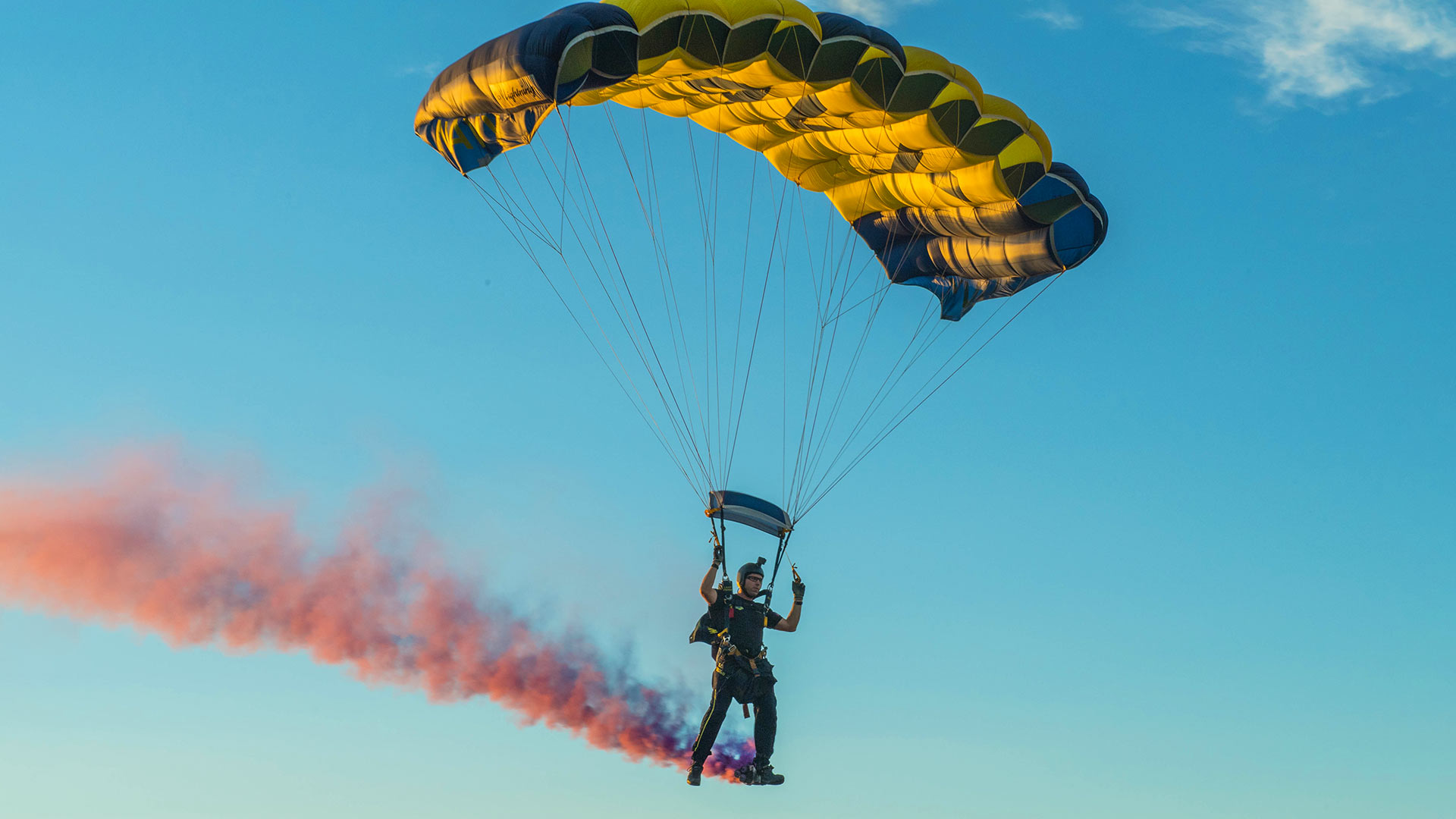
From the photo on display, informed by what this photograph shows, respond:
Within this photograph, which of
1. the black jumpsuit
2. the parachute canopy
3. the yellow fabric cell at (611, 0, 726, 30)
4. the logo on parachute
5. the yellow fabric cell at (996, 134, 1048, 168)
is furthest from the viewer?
the yellow fabric cell at (996, 134, 1048, 168)

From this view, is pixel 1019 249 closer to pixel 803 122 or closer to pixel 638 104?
pixel 803 122

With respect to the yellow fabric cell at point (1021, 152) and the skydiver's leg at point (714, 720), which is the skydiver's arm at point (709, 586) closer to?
the skydiver's leg at point (714, 720)

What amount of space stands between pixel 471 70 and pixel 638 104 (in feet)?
7.97

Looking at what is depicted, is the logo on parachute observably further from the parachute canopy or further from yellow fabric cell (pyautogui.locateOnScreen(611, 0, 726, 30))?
yellow fabric cell (pyautogui.locateOnScreen(611, 0, 726, 30))

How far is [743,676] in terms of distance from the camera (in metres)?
16.4

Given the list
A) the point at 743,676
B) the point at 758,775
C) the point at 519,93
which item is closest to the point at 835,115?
the point at 519,93

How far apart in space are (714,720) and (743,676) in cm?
54

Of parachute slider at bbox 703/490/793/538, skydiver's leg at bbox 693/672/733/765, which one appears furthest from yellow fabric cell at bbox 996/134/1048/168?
skydiver's leg at bbox 693/672/733/765

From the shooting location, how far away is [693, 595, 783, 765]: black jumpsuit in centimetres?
1638

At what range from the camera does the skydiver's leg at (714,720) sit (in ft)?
53.7

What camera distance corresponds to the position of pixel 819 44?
16328 mm

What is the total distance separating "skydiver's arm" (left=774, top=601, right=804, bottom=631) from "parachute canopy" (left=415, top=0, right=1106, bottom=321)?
16.5ft

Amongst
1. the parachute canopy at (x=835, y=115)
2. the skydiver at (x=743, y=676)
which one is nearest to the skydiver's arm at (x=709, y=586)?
the skydiver at (x=743, y=676)

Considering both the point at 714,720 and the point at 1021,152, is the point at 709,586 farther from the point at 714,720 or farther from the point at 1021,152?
the point at 1021,152
